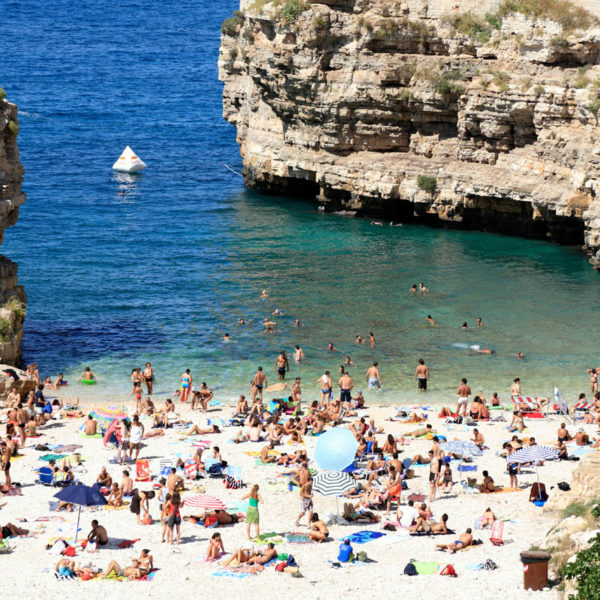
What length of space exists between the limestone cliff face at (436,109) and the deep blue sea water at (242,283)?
216cm

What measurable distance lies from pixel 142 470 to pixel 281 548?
6862 mm

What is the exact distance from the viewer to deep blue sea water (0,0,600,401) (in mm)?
45375

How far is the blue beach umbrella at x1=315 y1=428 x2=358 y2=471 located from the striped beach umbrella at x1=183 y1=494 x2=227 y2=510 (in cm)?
288

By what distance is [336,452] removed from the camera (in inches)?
1185

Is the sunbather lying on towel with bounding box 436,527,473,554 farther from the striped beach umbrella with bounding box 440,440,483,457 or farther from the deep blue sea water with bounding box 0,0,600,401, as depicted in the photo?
the deep blue sea water with bounding box 0,0,600,401

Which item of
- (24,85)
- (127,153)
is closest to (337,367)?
(127,153)

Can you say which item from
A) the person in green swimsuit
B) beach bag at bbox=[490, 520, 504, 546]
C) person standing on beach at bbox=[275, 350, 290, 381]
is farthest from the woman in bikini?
person standing on beach at bbox=[275, 350, 290, 381]

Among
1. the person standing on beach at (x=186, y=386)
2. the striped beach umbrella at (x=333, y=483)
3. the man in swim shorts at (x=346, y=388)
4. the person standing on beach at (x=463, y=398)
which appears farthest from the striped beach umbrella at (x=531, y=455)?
the person standing on beach at (x=186, y=386)

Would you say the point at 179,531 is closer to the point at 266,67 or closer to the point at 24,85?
the point at 266,67

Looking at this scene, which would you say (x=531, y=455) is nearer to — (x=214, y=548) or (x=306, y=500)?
(x=306, y=500)

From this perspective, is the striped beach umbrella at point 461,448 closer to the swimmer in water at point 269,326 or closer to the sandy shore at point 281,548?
the sandy shore at point 281,548

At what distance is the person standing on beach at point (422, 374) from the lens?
42.0m

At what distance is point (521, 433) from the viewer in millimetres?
37062

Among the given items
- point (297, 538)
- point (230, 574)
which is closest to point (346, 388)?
point (297, 538)
